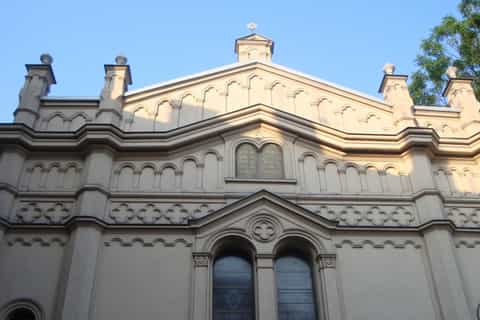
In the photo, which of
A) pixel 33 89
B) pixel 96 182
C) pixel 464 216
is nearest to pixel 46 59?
pixel 33 89

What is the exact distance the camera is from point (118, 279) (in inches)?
512

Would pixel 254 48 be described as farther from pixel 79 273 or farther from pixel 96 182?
pixel 79 273

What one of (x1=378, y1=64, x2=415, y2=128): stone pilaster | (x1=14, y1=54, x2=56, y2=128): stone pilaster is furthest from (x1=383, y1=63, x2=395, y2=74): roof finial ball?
(x1=14, y1=54, x2=56, y2=128): stone pilaster

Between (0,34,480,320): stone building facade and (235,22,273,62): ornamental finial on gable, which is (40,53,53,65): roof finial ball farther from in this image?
(235,22,273,62): ornamental finial on gable

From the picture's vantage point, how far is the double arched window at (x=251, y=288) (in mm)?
13023

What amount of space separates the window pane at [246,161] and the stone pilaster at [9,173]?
235 inches

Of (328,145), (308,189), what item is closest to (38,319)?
(308,189)

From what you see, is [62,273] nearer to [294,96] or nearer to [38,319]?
[38,319]

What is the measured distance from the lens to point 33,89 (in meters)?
16.3

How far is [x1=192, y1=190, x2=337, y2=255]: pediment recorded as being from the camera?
13.7m

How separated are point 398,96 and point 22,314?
40.7 feet

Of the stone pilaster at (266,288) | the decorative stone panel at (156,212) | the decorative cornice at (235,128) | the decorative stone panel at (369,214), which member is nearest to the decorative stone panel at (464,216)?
the decorative stone panel at (369,214)

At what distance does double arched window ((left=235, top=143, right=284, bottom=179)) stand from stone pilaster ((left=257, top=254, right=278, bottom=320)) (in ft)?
8.69

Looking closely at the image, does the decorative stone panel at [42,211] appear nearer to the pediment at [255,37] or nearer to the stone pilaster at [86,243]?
the stone pilaster at [86,243]
